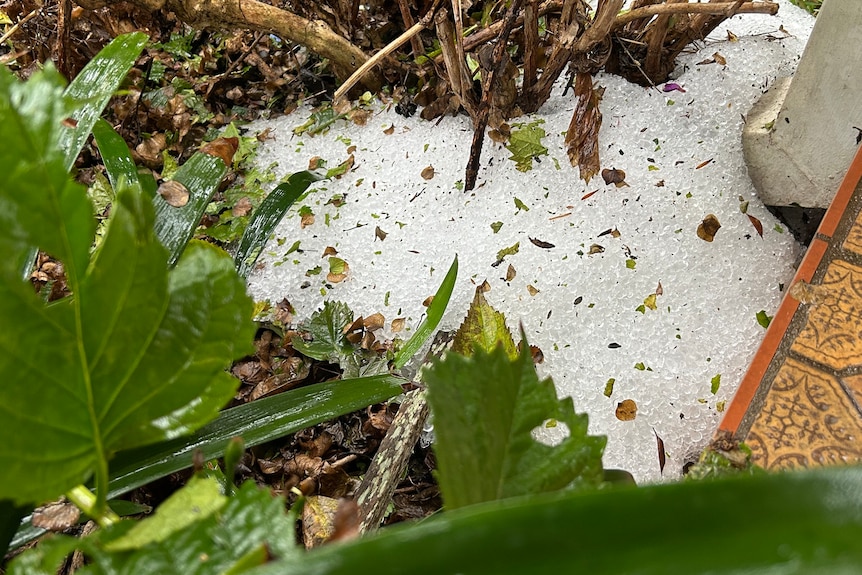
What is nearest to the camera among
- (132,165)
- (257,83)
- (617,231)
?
(132,165)

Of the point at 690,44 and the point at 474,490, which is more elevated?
the point at 474,490

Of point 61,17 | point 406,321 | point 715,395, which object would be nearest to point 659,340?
point 715,395

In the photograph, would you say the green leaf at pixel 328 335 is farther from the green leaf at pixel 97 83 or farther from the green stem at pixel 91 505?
the green stem at pixel 91 505

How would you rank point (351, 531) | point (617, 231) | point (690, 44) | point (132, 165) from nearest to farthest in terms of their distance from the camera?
1. point (351, 531)
2. point (132, 165)
3. point (617, 231)
4. point (690, 44)

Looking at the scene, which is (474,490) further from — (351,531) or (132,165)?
(132,165)

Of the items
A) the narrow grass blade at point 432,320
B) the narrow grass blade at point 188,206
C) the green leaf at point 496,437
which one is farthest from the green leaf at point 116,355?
the narrow grass blade at point 432,320

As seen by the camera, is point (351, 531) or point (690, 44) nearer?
point (351, 531)

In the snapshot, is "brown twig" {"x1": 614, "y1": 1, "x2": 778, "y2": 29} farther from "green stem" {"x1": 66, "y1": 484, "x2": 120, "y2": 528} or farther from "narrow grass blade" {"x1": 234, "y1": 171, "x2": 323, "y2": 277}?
"green stem" {"x1": 66, "y1": 484, "x2": 120, "y2": 528}
